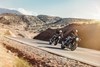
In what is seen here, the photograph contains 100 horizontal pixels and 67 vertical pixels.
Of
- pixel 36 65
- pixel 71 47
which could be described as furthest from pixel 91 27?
pixel 36 65

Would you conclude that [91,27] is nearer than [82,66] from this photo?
No

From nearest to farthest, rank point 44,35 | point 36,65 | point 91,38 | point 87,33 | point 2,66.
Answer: point 2,66, point 36,65, point 91,38, point 87,33, point 44,35

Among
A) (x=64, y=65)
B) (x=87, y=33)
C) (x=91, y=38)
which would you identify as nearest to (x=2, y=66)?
(x=64, y=65)

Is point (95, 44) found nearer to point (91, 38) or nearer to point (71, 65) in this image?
point (91, 38)

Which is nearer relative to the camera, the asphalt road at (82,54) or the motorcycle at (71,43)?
the asphalt road at (82,54)

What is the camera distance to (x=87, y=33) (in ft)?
151

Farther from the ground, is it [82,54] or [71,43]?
[71,43]

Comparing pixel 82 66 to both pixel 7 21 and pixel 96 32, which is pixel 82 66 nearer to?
pixel 96 32

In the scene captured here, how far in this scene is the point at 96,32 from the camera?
142ft

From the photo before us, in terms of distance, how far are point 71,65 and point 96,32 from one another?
1192 inches

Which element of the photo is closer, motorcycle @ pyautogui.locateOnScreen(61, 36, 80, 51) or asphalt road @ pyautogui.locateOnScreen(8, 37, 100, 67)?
asphalt road @ pyautogui.locateOnScreen(8, 37, 100, 67)

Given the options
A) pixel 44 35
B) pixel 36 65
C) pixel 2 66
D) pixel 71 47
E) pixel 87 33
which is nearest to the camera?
pixel 2 66

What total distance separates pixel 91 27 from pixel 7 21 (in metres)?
155

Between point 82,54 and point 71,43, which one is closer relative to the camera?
point 82,54
